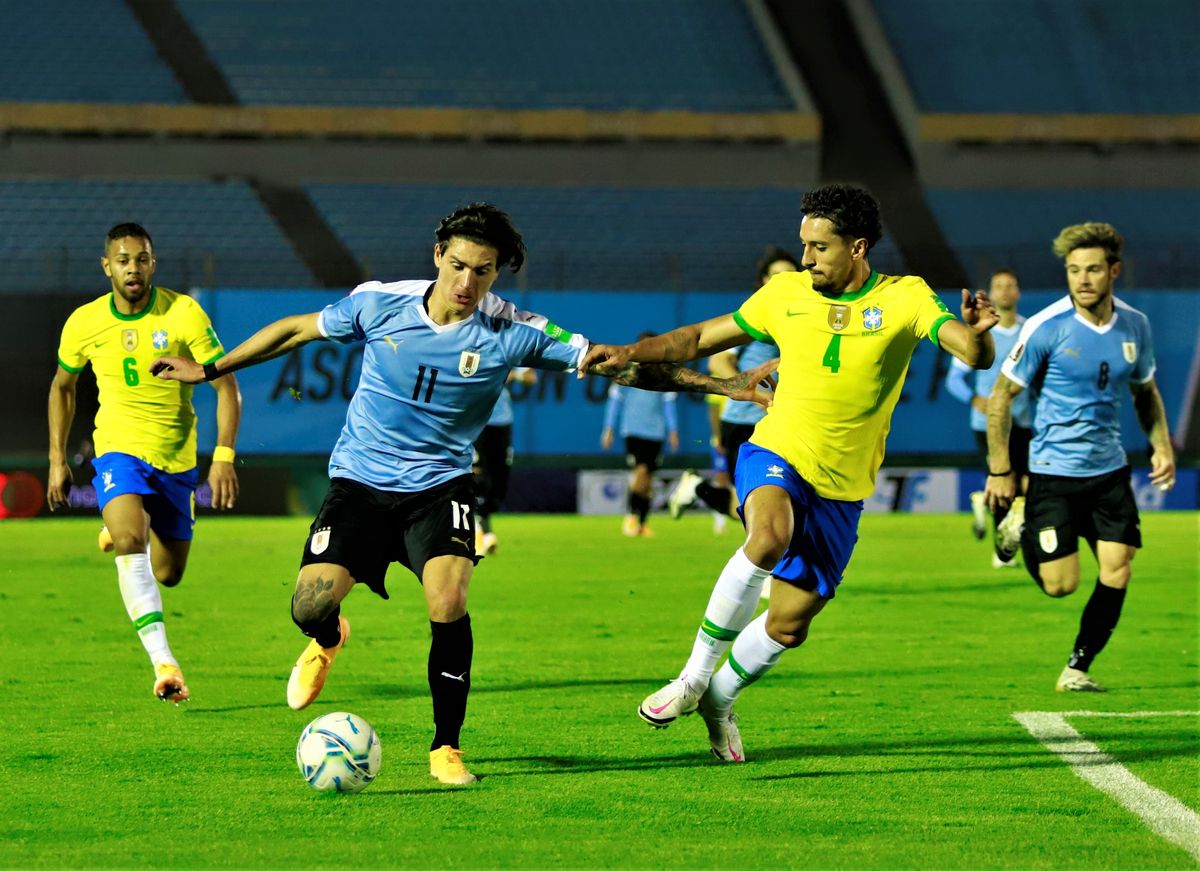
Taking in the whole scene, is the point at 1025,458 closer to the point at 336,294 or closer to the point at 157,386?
the point at 157,386

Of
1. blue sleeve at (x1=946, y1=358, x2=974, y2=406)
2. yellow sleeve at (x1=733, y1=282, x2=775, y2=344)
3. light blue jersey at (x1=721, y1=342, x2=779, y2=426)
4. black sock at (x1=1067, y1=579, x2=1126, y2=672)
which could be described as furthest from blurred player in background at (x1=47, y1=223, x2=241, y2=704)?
blue sleeve at (x1=946, y1=358, x2=974, y2=406)

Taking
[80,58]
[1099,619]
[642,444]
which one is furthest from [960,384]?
[80,58]

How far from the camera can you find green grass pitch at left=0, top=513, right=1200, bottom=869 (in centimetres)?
510

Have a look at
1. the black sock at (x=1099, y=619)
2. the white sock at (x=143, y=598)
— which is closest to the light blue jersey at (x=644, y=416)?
the black sock at (x=1099, y=619)

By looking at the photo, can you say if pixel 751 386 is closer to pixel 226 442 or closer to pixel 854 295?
pixel 854 295

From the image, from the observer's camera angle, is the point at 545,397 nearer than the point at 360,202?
Yes

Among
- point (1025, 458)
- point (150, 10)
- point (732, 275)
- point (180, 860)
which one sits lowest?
point (180, 860)

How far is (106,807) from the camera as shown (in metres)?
5.60

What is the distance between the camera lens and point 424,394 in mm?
6340

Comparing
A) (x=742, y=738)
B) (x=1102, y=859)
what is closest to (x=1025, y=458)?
(x=742, y=738)

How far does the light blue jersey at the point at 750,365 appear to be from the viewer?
1180 centimetres

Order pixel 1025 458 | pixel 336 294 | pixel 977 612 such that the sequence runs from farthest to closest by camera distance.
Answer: pixel 336 294
pixel 1025 458
pixel 977 612

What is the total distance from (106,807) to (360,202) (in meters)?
24.0

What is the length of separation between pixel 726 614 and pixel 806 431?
2.43 feet
